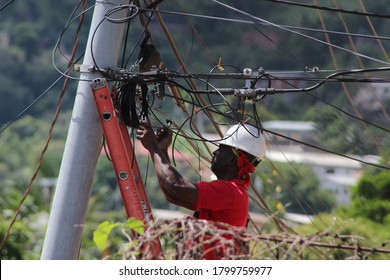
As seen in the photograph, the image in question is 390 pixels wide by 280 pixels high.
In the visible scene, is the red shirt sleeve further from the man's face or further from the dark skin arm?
the man's face

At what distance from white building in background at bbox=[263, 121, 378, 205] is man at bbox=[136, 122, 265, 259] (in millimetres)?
12396

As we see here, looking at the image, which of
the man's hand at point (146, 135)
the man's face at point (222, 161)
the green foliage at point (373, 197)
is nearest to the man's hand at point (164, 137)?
the man's hand at point (146, 135)

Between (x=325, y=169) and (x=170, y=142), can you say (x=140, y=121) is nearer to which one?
(x=170, y=142)

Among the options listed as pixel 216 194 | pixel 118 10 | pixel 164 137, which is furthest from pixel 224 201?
pixel 118 10

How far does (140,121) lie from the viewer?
28.5ft

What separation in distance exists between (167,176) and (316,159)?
22.7m

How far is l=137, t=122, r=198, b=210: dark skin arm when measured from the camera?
8.03 m

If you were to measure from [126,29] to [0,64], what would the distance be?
2061 inches

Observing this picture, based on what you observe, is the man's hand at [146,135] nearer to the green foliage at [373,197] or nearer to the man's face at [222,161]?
the man's face at [222,161]

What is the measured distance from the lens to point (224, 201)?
27.0 feet

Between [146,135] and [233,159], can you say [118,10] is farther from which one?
[233,159]

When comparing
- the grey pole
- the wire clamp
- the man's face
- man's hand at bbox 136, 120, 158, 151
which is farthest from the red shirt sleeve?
the wire clamp

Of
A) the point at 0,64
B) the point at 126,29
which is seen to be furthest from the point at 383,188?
the point at 0,64

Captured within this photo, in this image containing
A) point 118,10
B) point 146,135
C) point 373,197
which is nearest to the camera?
point 146,135
